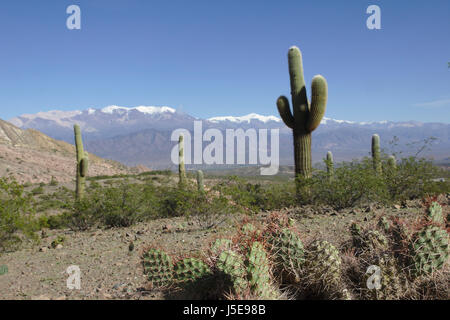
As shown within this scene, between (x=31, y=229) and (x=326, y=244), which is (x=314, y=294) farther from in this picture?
(x=31, y=229)

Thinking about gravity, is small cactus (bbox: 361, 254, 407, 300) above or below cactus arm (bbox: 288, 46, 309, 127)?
below

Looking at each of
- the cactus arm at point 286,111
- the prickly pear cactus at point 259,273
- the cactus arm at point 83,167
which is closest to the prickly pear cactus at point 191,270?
the prickly pear cactus at point 259,273

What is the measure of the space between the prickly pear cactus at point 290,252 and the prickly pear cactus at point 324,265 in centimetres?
9

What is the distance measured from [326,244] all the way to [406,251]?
0.76 metres

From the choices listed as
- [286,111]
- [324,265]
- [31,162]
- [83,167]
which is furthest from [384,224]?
[31,162]

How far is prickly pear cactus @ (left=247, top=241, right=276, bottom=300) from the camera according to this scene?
314cm

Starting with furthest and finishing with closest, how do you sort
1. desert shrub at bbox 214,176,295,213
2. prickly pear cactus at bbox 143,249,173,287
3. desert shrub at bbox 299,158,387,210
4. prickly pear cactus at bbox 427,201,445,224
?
1. desert shrub at bbox 214,176,295,213
2. desert shrub at bbox 299,158,387,210
3. prickly pear cactus at bbox 427,201,445,224
4. prickly pear cactus at bbox 143,249,173,287

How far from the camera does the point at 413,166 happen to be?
37.6 ft

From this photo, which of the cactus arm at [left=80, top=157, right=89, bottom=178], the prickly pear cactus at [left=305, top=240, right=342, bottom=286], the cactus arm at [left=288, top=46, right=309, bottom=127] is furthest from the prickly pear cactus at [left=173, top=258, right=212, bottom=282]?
the cactus arm at [left=80, top=157, right=89, bottom=178]

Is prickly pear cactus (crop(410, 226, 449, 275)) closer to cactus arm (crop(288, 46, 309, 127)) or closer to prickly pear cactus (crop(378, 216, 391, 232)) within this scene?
prickly pear cactus (crop(378, 216, 391, 232))

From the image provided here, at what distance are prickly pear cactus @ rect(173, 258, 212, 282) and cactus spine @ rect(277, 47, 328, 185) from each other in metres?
9.32

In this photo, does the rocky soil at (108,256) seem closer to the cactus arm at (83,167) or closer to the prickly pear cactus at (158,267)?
the prickly pear cactus at (158,267)

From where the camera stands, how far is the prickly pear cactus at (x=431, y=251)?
11.2 feet

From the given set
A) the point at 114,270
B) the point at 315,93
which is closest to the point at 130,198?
the point at 114,270
